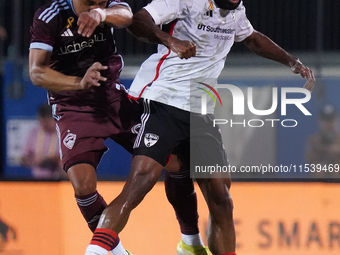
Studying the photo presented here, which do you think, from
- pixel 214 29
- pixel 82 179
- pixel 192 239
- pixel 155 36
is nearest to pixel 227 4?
pixel 214 29

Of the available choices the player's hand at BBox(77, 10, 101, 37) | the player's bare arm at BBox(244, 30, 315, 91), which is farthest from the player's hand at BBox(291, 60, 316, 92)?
the player's hand at BBox(77, 10, 101, 37)

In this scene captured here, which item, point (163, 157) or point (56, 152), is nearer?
point (163, 157)

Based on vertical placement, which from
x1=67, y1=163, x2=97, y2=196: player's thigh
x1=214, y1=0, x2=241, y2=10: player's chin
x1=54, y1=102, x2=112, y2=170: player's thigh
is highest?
x1=214, y1=0, x2=241, y2=10: player's chin

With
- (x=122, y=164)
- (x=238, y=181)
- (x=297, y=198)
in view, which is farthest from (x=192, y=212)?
(x=122, y=164)

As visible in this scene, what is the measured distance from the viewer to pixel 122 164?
589 cm

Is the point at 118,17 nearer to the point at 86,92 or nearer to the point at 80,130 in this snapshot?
the point at 86,92

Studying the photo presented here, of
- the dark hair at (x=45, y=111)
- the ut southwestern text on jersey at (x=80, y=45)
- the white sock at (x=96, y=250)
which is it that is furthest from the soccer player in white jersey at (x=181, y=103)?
the dark hair at (x=45, y=111)

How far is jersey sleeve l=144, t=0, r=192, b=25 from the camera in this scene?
314cm

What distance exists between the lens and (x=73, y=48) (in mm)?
3451

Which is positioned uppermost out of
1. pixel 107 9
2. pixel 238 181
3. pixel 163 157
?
pixel 107 9

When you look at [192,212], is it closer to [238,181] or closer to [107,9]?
[238,181]

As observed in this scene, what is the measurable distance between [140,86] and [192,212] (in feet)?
3.10

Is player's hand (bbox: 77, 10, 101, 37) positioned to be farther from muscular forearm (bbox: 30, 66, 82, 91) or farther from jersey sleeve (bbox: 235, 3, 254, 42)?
jersey sleeve (bbox: 235, 3, 254, 42)

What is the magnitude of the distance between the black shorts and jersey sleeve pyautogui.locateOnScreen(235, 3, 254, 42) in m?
0.60
